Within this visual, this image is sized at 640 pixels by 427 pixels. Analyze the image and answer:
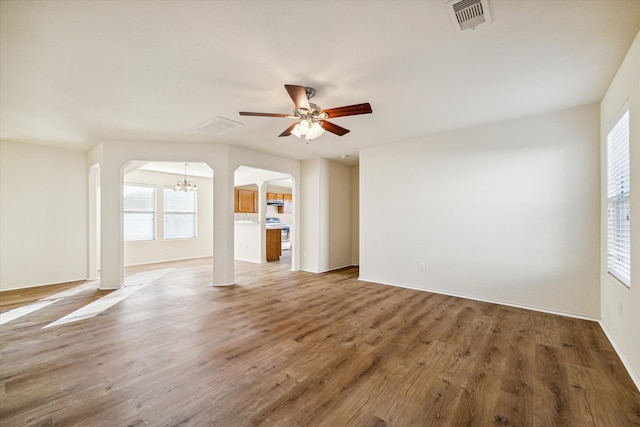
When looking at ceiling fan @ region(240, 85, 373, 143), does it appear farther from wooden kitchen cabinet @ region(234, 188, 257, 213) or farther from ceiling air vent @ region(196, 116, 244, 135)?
wooden kitchen cabinet @ region(234, 188, 257, 213)

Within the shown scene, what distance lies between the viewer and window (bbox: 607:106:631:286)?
7.86 feet

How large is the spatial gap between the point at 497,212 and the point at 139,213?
26.0 ft

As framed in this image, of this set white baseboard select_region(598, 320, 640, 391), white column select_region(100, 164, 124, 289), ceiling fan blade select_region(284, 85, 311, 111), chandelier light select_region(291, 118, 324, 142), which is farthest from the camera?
white column select_region(100, 164, 124, 289)

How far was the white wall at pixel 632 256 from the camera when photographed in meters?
2.02

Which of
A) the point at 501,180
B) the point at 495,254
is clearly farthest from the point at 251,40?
the point at 495,254

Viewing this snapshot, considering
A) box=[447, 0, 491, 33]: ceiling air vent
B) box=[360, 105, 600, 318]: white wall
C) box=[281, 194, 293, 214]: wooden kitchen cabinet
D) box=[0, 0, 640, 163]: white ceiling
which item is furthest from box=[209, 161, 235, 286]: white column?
box=[281, 194, 293, 214]: wooden kitchen cabinet

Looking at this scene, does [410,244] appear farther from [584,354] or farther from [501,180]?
[584,354]

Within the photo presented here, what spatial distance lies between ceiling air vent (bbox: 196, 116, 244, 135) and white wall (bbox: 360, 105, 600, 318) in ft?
8.55

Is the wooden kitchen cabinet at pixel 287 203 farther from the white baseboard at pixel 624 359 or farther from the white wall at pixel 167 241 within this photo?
the white baseboard at pixel 624 359

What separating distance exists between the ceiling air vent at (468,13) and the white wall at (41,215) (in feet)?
22.0

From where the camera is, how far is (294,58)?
221 cm

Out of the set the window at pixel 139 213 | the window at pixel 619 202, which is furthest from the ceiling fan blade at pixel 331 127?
the window at pixel 139 213

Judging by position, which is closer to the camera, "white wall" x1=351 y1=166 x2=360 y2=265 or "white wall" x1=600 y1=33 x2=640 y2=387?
"white wall" x1=600 y1=33 x2=640 y2=387

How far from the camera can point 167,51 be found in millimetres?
2123
